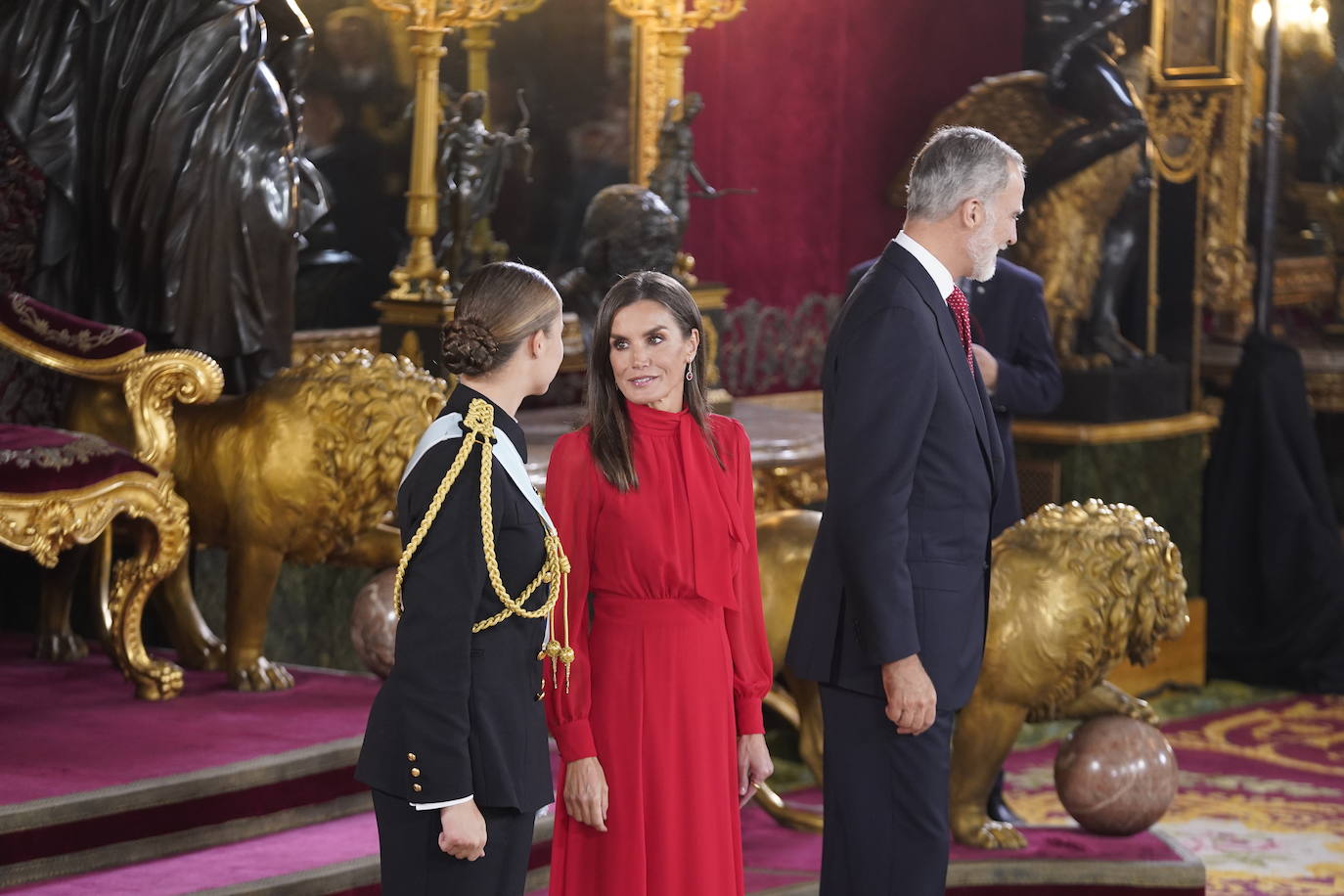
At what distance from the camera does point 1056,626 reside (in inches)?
175

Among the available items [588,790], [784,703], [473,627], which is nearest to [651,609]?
[588,790]

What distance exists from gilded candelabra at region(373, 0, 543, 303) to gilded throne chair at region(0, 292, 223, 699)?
1591 mm

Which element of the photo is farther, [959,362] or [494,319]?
[959,362]

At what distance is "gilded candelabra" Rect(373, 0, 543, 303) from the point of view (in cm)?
625

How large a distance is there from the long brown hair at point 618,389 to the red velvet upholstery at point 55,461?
1729 mm

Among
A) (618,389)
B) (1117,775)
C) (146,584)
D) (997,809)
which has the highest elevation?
(618,389)

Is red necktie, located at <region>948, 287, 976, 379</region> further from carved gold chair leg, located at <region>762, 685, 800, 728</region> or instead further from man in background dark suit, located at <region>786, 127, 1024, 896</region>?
carved gold chair leg, located at <region>762, 685, 800, 728</region>

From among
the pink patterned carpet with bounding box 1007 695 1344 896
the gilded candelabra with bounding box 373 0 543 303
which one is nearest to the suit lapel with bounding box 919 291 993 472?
the pink patterned carpet with bounding box 1007 695 1344 896

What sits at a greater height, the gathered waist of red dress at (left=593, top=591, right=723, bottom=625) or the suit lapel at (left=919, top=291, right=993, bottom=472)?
the suit lapel at (left=919, top=291, right=993, bottom=472)

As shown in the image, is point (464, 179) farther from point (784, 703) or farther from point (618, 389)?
point (618, 389)

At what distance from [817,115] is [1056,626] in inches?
177

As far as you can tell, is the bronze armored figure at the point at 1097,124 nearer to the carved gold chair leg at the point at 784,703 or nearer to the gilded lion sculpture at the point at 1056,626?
the carved gold chair leg at the point at 784,703

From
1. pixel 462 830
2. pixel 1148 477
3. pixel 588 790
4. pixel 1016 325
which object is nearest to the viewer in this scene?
pixel 462 830

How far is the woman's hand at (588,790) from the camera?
2982 millimetres
